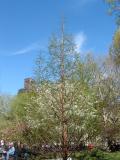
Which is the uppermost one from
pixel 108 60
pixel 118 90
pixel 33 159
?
pixel 108 60

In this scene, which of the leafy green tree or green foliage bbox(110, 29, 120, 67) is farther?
green foliage bbox(110, 29, 120, 67)

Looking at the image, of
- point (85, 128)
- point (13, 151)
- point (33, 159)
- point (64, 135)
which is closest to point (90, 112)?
point (85, 128)

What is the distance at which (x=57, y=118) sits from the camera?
797 inches

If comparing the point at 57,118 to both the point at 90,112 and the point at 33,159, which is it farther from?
the point at 33,159

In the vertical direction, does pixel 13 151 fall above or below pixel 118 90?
below

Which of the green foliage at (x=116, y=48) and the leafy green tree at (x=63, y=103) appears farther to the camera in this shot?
the green foliage at (x=116, y=48)

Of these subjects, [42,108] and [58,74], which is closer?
[58,74]

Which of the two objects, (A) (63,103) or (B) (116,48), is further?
(B) (116,48)

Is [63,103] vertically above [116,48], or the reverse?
[116,48]

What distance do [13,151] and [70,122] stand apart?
11603 millimetres

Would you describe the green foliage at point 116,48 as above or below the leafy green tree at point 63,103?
above

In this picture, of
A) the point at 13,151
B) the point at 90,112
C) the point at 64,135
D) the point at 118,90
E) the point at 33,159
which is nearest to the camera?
the point at 64,135

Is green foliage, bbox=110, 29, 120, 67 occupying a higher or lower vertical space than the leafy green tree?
higher

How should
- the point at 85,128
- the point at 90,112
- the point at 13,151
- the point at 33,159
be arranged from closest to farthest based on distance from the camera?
the point at 85,128, the point at 90,112, the point at 33,159, the point at 13,151
